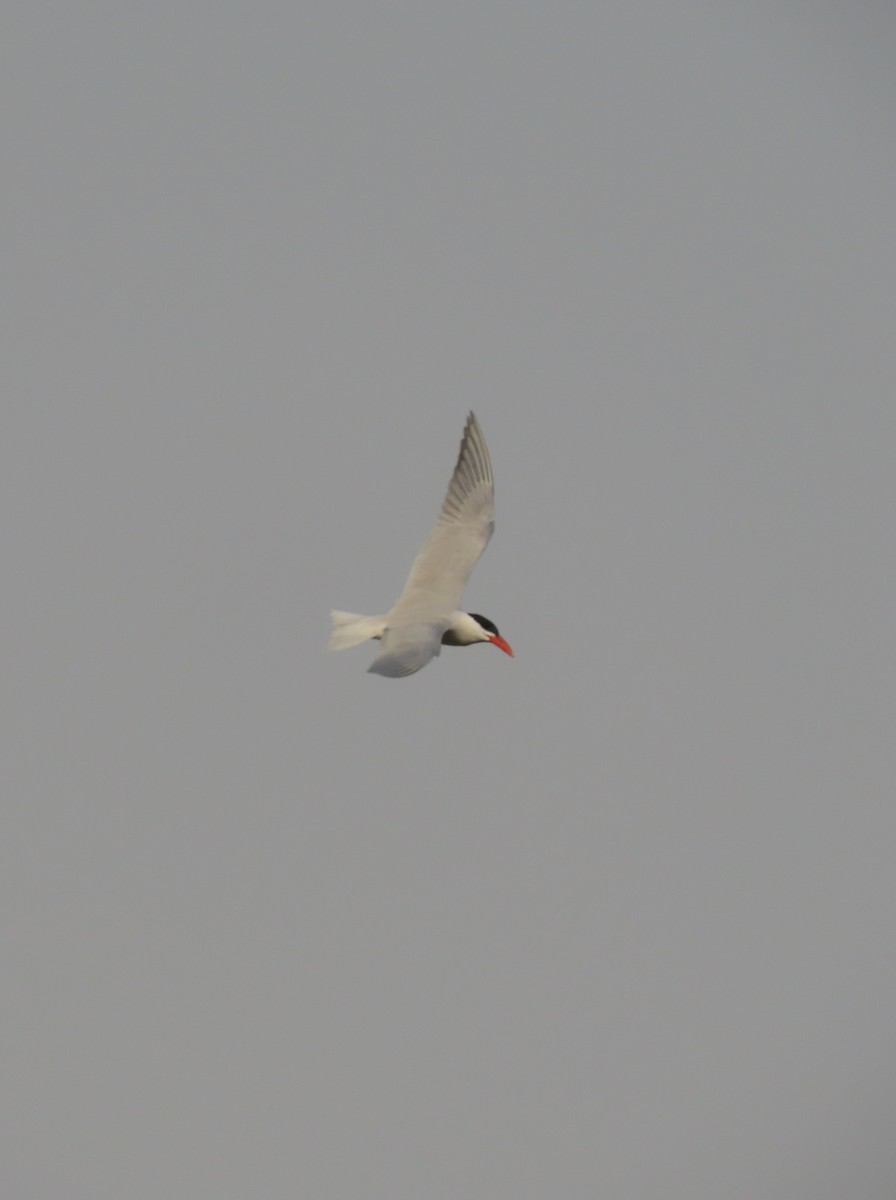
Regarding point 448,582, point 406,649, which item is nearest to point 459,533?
point 448,582

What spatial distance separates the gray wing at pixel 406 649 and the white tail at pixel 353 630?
0.34m

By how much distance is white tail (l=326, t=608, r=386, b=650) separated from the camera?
2858 cm

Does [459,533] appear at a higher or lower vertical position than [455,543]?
higher

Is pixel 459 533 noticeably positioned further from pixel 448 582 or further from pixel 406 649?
pixel 406 649

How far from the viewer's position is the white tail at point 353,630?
2858 cm

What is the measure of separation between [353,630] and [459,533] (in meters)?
3.18

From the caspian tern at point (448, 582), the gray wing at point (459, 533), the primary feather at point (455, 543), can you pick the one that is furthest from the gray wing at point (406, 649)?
the gray wing at point (459, 533)

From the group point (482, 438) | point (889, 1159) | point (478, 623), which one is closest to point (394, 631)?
point (478, 623)

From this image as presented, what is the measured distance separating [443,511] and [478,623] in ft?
7.25

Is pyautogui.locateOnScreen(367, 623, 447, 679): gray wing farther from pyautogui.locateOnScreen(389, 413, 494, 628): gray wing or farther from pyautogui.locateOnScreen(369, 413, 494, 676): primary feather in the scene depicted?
pyautogui.locateOnScreen(389, 413, 494, 628): gray wing

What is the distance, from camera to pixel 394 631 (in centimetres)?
2797

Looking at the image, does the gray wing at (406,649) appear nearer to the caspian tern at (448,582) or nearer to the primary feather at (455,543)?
the caspian tern at (448,582)

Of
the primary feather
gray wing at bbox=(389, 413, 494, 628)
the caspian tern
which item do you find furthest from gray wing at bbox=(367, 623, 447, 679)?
gray wing at bbox=(389, 413, 494, 628)

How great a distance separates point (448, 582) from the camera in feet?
101
